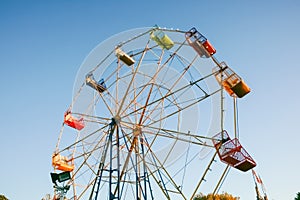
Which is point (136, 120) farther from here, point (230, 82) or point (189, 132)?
point (230, 82)

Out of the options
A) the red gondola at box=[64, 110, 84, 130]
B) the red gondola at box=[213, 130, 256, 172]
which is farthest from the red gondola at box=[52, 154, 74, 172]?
the red gondola at box=[213, 130, 256, 172]

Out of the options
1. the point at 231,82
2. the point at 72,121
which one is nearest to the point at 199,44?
the point at 231,82

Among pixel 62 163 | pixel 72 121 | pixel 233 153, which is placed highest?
pixel 72 121

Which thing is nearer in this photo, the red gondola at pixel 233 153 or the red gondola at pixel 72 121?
the red gondola at pixel 233 153

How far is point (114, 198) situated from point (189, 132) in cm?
501

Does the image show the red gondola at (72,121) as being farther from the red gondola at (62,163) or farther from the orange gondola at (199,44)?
the orange gondola at (199,44)

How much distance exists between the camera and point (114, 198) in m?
12.5

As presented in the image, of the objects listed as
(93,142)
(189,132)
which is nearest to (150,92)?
(189,132)

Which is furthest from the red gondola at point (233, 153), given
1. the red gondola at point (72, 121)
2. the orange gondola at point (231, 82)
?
the red gondola at point (72, 121)

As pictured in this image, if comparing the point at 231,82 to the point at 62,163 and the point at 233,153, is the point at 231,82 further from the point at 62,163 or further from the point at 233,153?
the point at 62,163

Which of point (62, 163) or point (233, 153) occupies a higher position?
point (62, 163)

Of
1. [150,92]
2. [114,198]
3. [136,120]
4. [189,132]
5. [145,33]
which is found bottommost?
[114,198]

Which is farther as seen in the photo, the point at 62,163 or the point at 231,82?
the point at 62,163

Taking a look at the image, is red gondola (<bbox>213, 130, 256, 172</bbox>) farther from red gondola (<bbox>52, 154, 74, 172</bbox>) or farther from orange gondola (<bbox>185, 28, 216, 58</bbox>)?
red gondola (<bbox>52, 154, 74, 172</bbox>)
